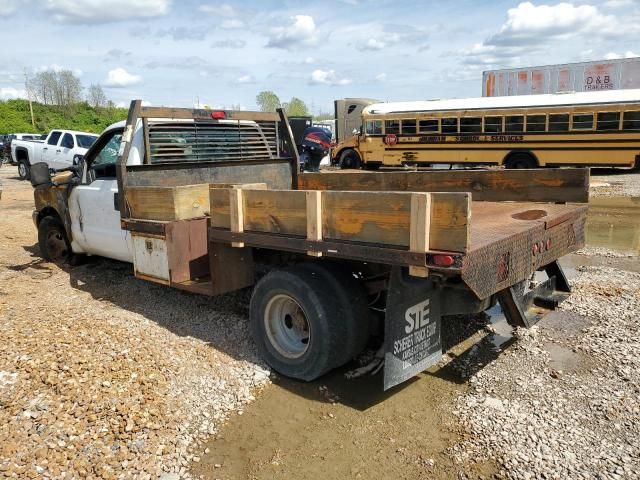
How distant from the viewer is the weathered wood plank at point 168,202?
177 inches

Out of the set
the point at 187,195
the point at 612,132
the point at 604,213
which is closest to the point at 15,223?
the point at 187,195

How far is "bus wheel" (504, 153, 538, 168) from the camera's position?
57.9 ft

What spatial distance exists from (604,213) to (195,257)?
1007 centimetres

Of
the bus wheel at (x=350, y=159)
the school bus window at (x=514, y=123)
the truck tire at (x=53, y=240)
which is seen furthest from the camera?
the bus wheel at (x=350, y=159)

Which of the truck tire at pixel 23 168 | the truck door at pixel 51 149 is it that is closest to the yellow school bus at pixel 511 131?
the truck door at pixel 51 149

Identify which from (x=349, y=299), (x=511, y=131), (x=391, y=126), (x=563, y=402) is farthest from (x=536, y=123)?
(x=349, y=299)

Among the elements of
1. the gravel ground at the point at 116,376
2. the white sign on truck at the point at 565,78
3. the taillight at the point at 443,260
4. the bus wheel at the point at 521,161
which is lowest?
the gravel ground at the point at 116,376

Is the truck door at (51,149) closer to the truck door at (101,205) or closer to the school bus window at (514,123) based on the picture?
the truck door at (101,205)

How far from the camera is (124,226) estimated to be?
16.6ft

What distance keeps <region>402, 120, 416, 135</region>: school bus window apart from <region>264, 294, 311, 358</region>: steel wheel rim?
1654cm

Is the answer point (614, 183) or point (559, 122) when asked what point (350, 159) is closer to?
point (559, 122)

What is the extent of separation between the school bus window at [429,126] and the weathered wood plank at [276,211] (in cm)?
1618

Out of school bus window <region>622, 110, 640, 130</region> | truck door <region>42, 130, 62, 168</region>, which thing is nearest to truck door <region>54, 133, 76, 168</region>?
truck door <region>42, 130, 62, 168</region>

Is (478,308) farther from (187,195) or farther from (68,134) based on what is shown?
(68,134)
